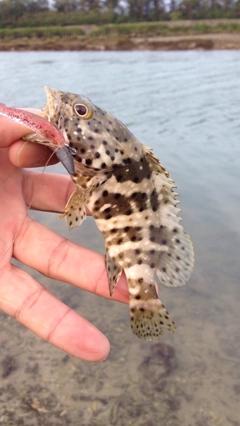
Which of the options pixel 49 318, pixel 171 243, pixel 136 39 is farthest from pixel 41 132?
pixel 136 39

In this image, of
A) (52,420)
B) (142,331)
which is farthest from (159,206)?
(52,420)

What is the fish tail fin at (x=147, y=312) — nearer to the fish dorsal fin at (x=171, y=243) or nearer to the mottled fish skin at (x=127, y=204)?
the mottled fish skin at (x=127, y=204)

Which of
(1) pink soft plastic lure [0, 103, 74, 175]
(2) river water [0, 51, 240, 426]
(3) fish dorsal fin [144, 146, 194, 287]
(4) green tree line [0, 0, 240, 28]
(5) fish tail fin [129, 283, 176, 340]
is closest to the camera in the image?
(1) pink soft plastic lure [0, 103, 74, 175]

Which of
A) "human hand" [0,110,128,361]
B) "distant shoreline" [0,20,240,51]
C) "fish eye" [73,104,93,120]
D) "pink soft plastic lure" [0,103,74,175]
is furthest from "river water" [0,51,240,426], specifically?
"distant shoreline" [0,20,240,51]

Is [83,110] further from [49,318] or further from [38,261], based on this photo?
[49,318]

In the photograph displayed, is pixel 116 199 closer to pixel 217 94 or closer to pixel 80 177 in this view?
pixel 80 177

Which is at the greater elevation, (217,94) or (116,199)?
(116,199)

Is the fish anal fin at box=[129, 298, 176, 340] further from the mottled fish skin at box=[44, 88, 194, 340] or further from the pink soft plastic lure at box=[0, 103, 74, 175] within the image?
the pink soft plastic lure at box=[0, 103, 74, 175]
